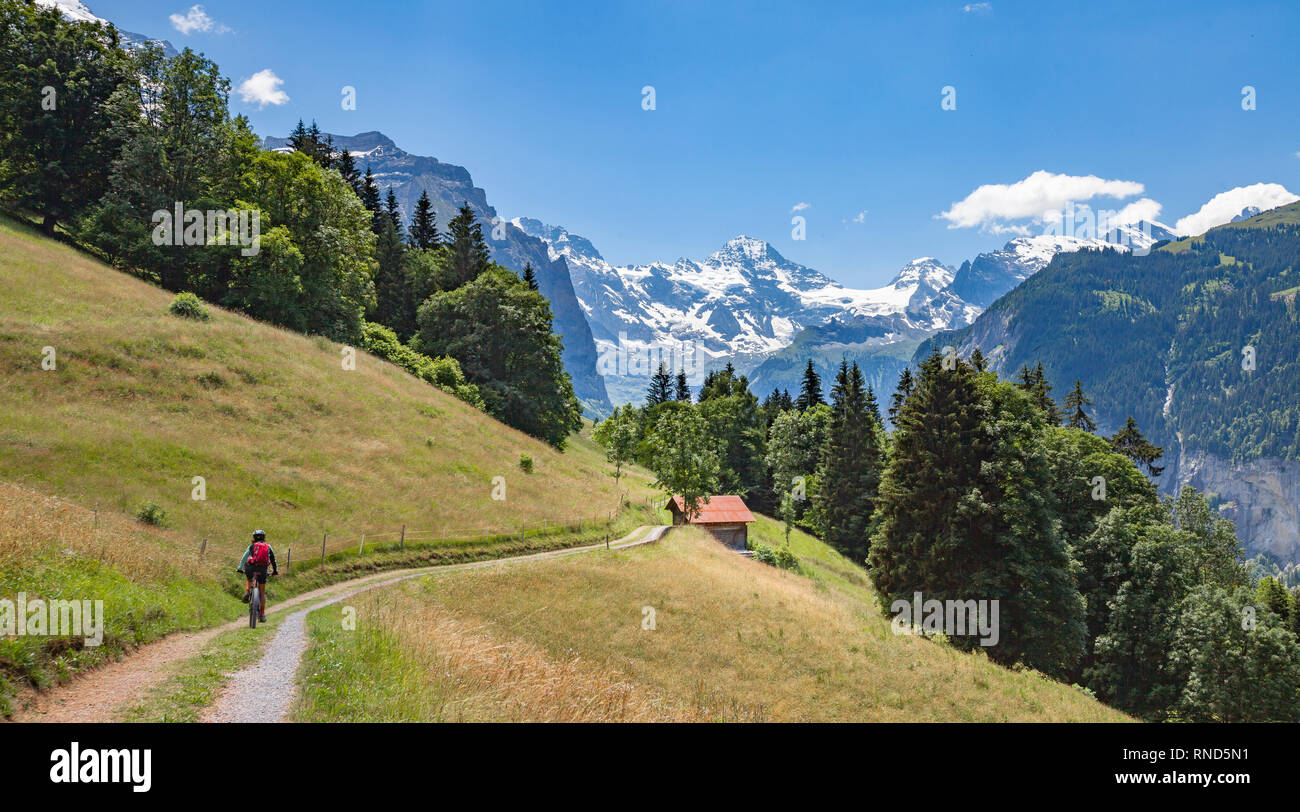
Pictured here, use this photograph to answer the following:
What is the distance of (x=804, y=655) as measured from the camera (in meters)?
24.0

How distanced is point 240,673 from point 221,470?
2020 cm

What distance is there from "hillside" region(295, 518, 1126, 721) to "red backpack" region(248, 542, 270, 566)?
7.43 ft

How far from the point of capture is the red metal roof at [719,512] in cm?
5947

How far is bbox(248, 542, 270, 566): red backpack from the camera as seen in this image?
54.3 feet

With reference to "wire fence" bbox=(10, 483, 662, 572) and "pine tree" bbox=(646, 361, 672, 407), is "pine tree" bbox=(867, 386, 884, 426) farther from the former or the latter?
"pine tree" bbox=(646, 361, 672, 407)

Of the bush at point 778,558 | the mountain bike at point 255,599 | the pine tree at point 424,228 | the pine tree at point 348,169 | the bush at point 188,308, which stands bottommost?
the bush at point 778,558

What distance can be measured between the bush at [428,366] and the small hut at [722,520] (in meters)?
23.0

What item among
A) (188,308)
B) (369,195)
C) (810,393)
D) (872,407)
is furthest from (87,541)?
(810,393)

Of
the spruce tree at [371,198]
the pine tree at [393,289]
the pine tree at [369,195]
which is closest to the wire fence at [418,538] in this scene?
the pine tree at [393,289]

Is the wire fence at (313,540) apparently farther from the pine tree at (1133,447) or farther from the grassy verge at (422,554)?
the pine tree at (1133,447)

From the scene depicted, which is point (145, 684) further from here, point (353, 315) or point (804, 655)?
point (353, 315)

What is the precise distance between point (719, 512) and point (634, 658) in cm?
4068

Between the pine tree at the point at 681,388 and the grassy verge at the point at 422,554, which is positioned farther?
the pine tree at the point at 681,388

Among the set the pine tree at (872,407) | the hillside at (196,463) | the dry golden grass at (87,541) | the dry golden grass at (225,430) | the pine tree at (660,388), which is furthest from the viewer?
the pine tree at (660,388)
